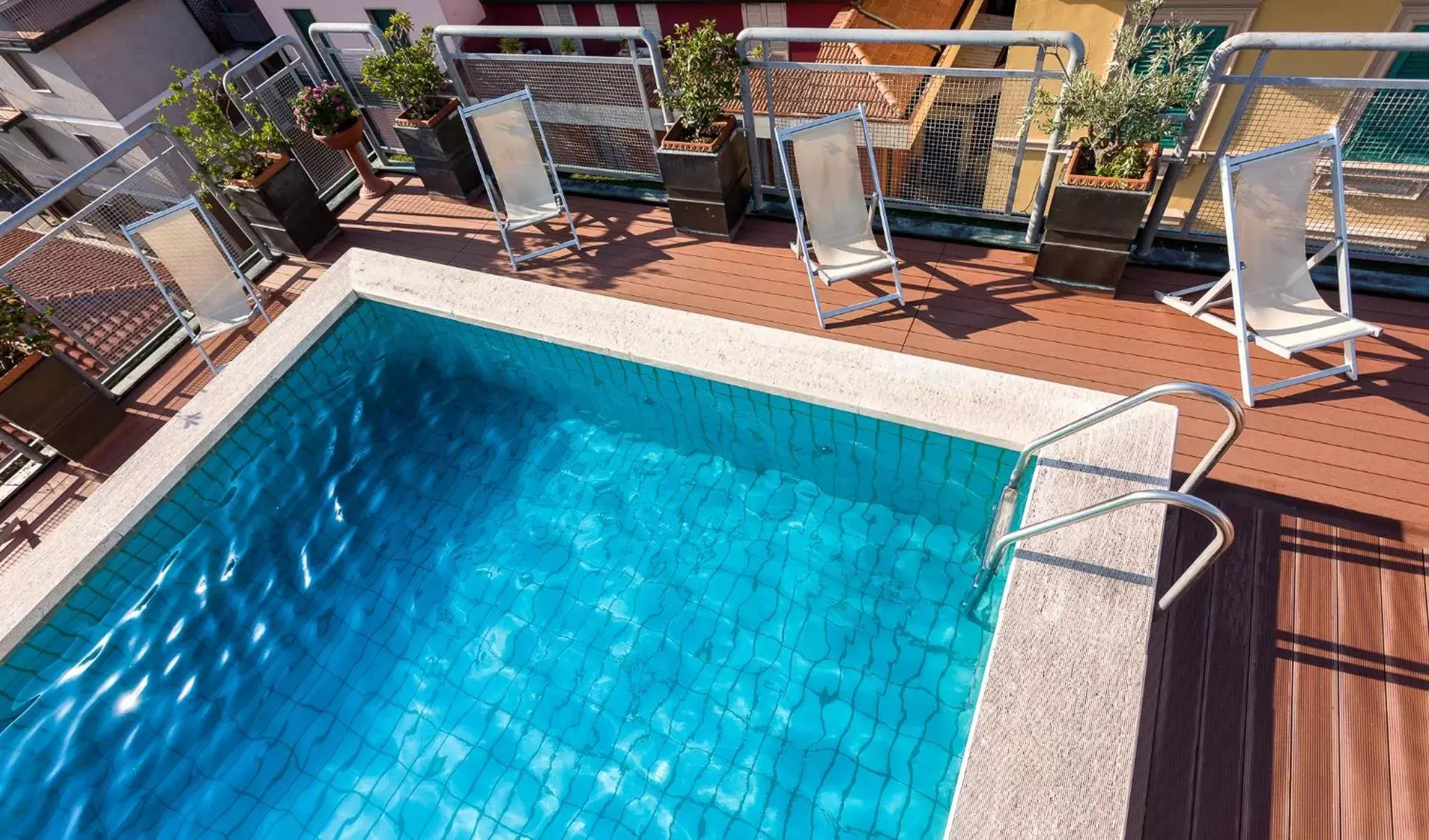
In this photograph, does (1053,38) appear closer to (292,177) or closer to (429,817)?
(429,817)

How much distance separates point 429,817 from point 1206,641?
13.0 ft

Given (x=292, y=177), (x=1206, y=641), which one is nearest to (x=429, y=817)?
(x=1206, y=641)

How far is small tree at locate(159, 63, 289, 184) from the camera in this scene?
5.71 meters

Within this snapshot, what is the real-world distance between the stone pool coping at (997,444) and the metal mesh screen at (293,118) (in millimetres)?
1803

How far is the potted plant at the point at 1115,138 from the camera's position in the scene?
162 inches

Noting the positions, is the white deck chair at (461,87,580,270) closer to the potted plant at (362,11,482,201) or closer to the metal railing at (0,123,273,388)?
the potted plant at (362,11,482,201)

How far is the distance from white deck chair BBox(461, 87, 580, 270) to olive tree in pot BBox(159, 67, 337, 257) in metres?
1.67

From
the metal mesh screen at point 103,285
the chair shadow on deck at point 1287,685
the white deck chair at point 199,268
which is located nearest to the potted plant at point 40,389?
the metal mesh screen at point 103,285

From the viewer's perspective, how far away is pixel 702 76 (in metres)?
5.15

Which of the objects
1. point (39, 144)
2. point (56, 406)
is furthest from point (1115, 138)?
point (39, 144)

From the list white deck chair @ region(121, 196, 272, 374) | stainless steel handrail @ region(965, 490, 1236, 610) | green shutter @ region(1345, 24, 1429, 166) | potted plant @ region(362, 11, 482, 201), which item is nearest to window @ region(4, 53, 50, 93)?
potted plant @ region(362, 11, 482, 201)

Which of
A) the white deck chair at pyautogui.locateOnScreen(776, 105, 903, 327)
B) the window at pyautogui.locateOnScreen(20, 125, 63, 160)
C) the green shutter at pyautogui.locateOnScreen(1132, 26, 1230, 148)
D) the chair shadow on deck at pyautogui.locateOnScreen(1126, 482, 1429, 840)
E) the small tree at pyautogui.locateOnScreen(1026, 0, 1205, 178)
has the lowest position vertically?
the window at pyautogui.locateOnScreen(20, 125, 63, 160)

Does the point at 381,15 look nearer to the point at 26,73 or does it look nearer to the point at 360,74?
the point at 26,73

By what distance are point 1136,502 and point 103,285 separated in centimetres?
939
